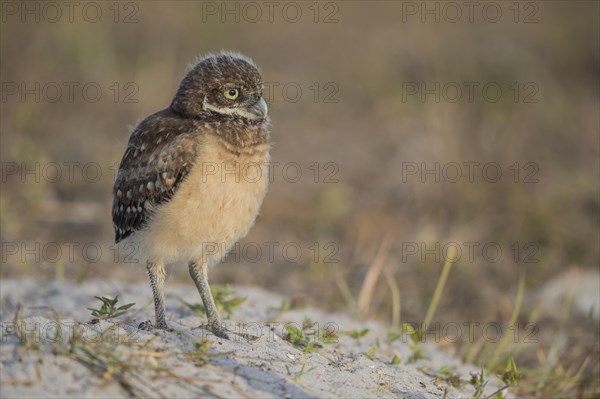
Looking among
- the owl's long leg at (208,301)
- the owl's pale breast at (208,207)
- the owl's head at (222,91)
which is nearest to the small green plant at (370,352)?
the owl's long leg at (208,301)

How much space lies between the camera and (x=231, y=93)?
5133 millimetres

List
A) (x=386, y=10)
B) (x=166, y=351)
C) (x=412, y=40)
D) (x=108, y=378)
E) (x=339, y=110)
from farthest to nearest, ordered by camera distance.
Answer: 1. (x=386, y=10)
2. (x=412, y=40)
3. (x=339, y=110)
4. (x=166, y=351)
5. (x=108, y=378)

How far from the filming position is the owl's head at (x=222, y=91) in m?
5.09

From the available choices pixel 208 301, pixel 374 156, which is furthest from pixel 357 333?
pixel 374 156

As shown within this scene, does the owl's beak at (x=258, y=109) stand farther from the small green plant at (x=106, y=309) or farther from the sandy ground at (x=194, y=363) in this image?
the small green plant at (x=106, y=309)

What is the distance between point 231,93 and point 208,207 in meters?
0.83

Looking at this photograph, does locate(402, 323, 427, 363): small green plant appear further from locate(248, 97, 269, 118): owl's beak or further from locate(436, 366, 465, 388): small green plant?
locate(248, 97, 269, 118): owl's beak

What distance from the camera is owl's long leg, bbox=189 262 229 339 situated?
4734 mm

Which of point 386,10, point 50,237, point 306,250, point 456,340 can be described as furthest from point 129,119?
point 386,10

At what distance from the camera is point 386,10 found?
15922mm

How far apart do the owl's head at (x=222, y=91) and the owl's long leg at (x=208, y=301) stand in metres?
0.99

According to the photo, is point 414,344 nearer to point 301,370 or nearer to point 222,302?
point 222,302

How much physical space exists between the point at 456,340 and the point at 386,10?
10491mm

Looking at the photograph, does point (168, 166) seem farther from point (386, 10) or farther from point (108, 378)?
point (386, 10)
